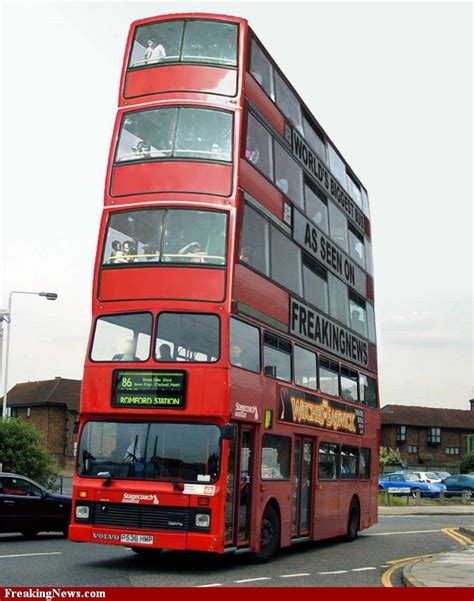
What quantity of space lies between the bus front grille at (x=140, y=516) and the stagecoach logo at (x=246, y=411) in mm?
1586

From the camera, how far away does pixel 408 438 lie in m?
101

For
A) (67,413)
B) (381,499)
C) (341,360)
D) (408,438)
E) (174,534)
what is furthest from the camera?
(408,438)

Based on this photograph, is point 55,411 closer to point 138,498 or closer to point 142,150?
point 142,150

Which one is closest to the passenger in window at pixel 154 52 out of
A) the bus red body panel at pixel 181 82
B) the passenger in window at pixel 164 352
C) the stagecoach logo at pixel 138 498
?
the bus red body panel at pixel 181 82

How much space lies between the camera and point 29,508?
62.3 ft

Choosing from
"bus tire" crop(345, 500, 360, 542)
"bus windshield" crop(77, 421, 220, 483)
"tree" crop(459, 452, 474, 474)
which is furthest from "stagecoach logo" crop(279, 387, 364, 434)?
"tree" crop(459, 452, 474, 474)

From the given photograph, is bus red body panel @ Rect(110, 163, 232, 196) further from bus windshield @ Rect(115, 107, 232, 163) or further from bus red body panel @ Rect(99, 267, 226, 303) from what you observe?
bus red body panel @ Rect(99, 267, 226, 303)

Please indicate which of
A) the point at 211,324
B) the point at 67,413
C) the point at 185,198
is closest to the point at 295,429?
the point at 211,324

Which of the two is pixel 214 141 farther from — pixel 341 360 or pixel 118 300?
pixel 341 360

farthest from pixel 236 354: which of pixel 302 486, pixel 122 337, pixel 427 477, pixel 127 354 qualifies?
pixel 427 477

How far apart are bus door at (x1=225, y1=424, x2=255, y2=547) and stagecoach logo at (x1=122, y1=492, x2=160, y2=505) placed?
1.05 metres

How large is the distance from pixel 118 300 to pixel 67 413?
72.5m

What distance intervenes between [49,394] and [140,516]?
7431cm

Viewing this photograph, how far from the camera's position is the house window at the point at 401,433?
101 m
